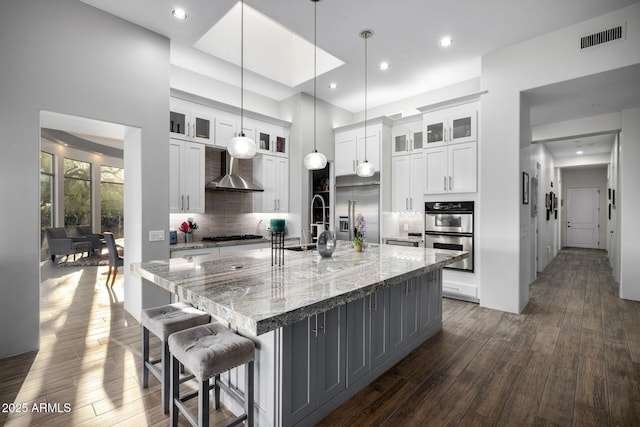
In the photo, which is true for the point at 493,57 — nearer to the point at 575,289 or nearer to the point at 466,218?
the point at 466,218

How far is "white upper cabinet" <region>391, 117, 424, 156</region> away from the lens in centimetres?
521

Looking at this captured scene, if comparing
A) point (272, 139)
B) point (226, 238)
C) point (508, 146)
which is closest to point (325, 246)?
point (226, 238)

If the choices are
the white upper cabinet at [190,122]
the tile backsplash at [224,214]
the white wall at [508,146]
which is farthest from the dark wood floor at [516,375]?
the white upper cabinet at [190,122]

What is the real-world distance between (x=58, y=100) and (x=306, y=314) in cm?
332

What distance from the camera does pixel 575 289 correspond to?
5.20 meters

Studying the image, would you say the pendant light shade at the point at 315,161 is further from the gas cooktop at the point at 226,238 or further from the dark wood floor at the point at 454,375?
the gas cooktop at the point at 226,238

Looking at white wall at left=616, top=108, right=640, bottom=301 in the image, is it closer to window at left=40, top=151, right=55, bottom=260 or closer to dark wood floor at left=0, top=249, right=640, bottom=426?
dark wood floor at left=0, top=249, right=640, bottom=426

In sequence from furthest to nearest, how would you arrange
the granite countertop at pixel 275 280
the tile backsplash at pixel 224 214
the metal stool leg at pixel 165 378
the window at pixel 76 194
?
the window at pixel 76 194 → the tile backsplash at pixel 224 214 → the metal stool leg at pixel 165 378 → the granite countertop at pixel 275 280

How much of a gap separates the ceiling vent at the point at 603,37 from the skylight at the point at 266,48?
286 centimetres

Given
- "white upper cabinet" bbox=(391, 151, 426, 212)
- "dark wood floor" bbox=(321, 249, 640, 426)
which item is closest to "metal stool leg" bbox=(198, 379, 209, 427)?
"dark wood floor" bbox=(321, 249, 640, 426)

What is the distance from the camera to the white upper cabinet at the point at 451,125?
436cm

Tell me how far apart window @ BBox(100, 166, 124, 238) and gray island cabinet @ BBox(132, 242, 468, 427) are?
9.26m

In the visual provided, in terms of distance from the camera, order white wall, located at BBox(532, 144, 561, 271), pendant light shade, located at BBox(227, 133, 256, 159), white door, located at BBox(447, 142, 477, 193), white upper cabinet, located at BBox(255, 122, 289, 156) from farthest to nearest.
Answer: white wall, located at BBox(532, 144, 561, 271) < white upper cabinet, located at BBox(255, 122, 289, 156) < white door, located at BBox(447, 142, 477, 193) < pendant light shade, located at BBox(227, 133, 256, 159)

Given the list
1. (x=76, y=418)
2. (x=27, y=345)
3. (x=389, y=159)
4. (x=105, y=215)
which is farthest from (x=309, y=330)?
(x=105, y=215)
